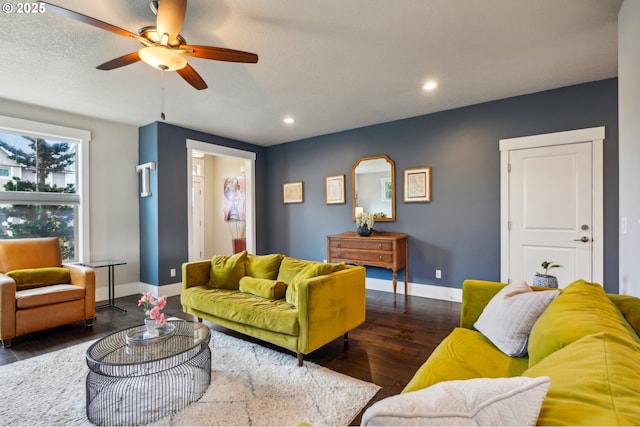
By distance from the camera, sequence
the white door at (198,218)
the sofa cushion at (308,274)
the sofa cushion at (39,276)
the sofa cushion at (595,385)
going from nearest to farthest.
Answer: the sofa cushion at (595,385), the sofa cushion at (308,274), the sofa cushion at (39,276), the white door at (198,218)

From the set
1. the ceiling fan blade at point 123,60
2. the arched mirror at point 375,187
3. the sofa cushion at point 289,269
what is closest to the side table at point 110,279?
the sofa cushion at point 289,269

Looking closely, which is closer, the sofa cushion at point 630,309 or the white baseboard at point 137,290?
the sofa cushion at point 630,309

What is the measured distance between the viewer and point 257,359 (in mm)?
2461

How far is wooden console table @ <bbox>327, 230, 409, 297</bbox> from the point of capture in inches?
162

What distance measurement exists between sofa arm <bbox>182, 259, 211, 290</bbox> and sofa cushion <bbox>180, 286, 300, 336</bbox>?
3.0 inches

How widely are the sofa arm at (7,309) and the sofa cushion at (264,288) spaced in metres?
2.01

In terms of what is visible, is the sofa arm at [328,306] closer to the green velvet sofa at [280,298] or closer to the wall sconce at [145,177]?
the green velvet sofa at [280,298]

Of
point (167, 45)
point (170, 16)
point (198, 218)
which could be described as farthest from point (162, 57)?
point (198, 218)

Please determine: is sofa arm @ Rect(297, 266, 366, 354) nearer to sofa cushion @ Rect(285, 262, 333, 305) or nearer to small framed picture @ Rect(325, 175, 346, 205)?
sofa cushion @ Rect(285, 262, 333, 305)

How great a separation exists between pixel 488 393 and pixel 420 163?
4.04 meters

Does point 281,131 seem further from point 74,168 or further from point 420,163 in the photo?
point 74,168

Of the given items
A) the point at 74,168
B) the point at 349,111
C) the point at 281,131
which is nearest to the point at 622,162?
the point at 349,111

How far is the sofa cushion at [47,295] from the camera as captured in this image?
2836 mm

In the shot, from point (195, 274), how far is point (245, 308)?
3.23 ft
